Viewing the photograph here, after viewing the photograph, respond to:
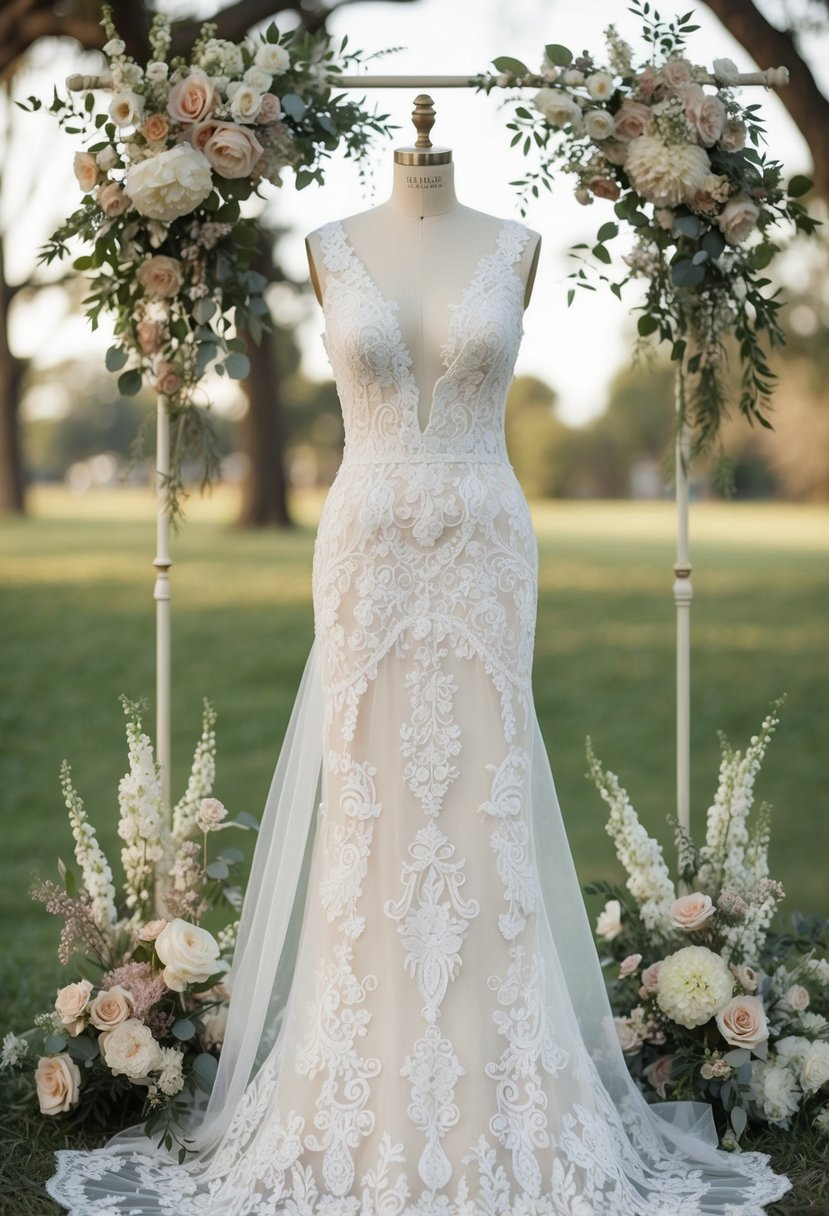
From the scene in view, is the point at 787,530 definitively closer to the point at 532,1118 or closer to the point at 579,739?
the point at 579,739

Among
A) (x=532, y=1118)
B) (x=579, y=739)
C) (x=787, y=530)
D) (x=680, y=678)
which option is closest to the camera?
(x=532, y=1118)

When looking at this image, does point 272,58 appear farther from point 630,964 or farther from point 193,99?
point 630,964

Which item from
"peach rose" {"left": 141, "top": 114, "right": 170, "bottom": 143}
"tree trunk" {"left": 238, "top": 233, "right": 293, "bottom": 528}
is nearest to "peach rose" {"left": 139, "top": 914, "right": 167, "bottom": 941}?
"peach rose" {"left": 141, "top": 114, "right": 170, "bottom": 143}

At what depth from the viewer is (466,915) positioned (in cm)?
307

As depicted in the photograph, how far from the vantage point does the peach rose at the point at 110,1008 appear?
347 cm

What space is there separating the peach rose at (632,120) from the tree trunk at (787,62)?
4.26 ft

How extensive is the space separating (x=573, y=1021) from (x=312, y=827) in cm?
80

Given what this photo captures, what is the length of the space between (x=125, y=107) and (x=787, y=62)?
2435 millimetres

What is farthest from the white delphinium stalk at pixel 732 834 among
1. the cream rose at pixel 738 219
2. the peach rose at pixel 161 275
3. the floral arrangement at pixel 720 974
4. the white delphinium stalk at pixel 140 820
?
the peach rose at pixel 161 275

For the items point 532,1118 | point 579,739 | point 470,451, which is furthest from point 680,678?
point 579,739

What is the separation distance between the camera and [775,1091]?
3479 mm

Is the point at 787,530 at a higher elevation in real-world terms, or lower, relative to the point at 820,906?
higher

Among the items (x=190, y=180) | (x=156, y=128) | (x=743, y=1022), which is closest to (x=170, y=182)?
(x=190, y=180)

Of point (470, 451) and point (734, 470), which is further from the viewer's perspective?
point (734, 470)
